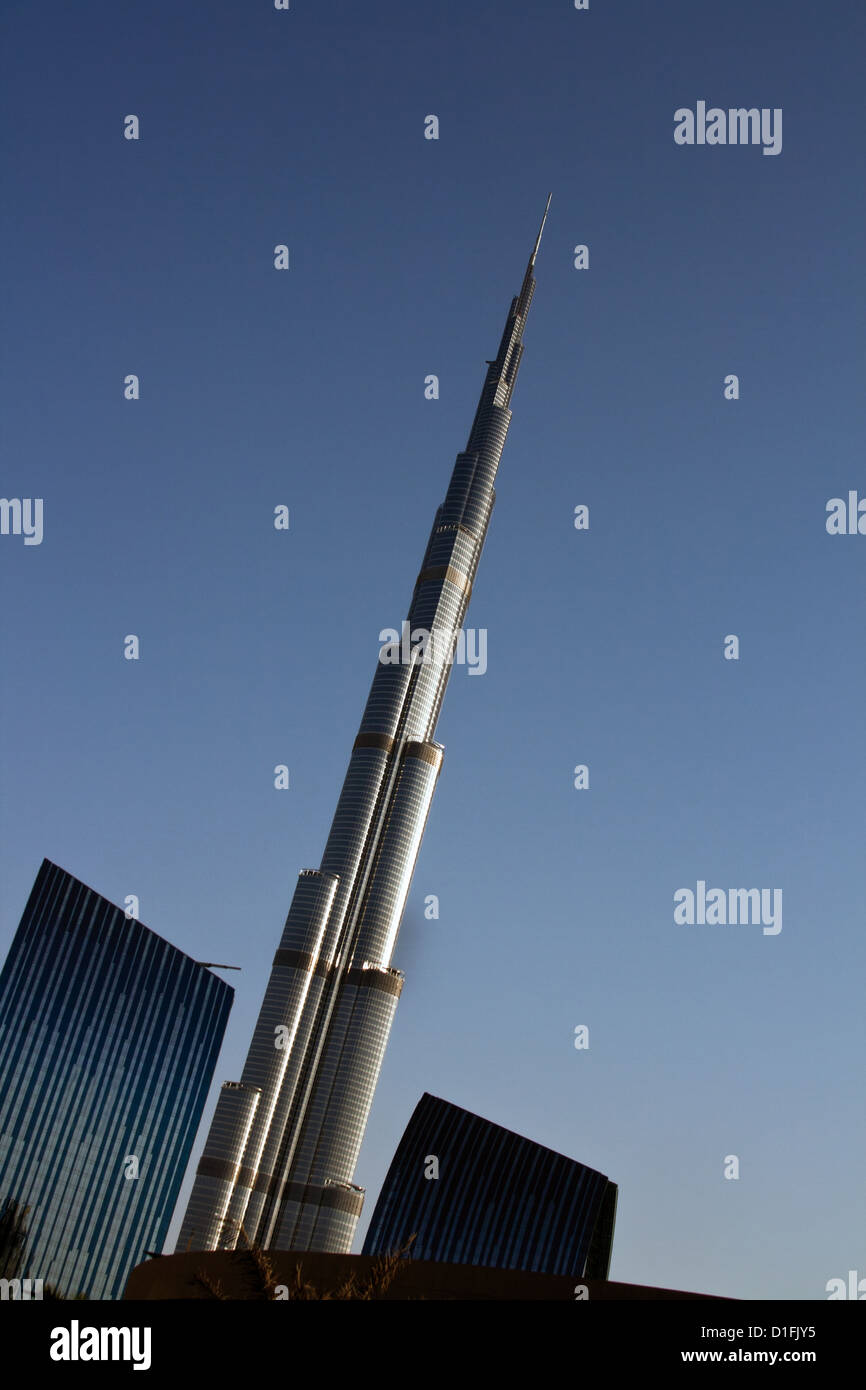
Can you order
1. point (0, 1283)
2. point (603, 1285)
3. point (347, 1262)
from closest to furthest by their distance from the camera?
point (603, 1285) < point (347, 1262) < point (0, 1283)

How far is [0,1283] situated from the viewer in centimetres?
16600
